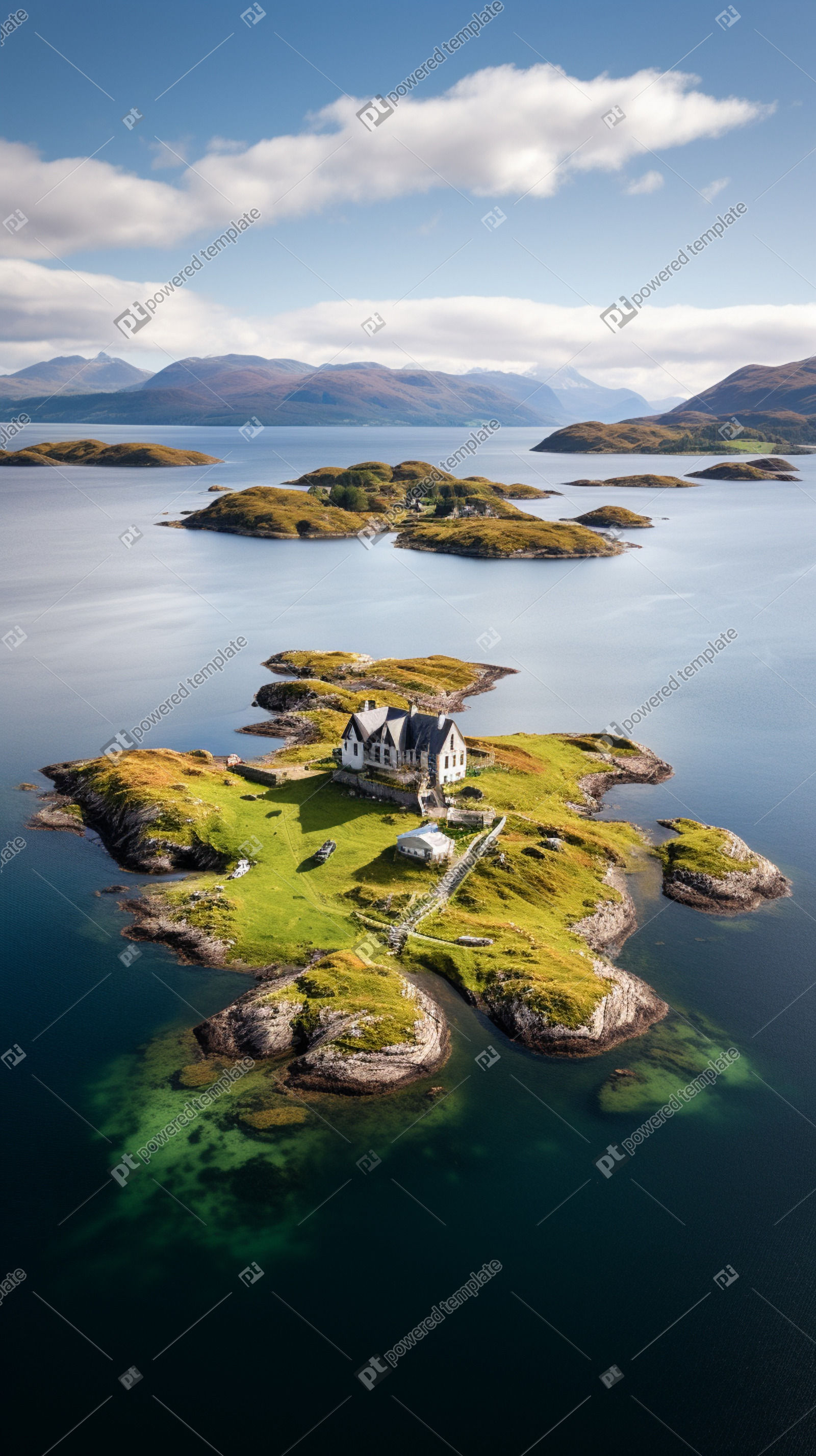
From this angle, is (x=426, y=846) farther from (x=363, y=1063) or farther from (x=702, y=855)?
(x=702, y=855)

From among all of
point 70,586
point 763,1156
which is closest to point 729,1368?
point 763,1156

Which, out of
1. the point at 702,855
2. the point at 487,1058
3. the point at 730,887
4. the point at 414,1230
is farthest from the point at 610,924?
the point at 414,1230

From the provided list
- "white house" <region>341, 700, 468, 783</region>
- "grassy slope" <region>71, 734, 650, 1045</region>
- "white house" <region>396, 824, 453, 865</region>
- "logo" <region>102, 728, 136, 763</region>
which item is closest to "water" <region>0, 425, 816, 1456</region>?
"grassy slope" <region>71, 734, 650, 1045</region>

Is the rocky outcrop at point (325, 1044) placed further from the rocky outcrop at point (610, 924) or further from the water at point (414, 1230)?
the rocky outcrop at point (610, 924)

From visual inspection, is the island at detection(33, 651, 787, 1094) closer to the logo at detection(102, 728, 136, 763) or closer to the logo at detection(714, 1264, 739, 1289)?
the logo at detection(102, 728, 136, 763)

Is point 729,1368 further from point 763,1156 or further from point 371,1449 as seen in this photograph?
point 371,1449
